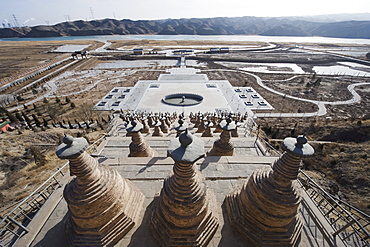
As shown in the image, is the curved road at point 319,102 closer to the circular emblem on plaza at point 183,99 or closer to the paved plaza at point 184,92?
the paved plaza at point 184,92

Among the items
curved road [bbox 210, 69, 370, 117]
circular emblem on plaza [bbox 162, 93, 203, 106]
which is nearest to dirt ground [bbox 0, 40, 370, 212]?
curved road [bbox 210, 69, 370, 117]

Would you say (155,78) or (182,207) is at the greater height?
(182,207)

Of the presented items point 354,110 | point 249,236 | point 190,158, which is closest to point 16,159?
point 190,158

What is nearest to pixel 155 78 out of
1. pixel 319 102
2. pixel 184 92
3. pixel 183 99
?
pixel 184 92

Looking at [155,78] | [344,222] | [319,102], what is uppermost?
[344,222]

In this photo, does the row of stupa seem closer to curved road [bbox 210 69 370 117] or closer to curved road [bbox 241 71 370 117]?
curved road [bbox 210 69 370 117]

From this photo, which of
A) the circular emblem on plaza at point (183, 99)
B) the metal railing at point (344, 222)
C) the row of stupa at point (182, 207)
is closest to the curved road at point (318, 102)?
the circular emblem on plaza at point (183, 99)

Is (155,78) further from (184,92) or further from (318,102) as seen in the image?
(318,102)

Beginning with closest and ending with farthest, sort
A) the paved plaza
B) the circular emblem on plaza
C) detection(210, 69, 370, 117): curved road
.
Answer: detection(210, 69, 370, 117): curved road, the paved plaza, the circular emblem on plaza
